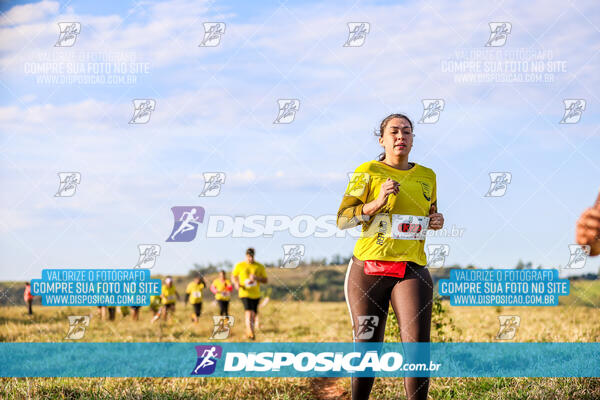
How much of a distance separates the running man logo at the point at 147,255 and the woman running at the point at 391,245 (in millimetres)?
3143

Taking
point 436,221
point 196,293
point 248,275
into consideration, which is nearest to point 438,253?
point 436,221

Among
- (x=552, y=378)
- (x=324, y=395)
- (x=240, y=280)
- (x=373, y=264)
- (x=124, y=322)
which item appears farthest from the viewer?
(x=124, y=322)

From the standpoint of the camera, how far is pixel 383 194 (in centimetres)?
443

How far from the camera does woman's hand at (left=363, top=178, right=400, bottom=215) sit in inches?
174

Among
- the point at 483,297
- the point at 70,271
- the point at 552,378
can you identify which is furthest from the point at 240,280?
the point at 552,378

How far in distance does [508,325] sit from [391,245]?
3057 millimetres

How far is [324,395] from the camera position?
6.29 m

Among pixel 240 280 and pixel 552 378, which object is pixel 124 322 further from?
pixel 552 378

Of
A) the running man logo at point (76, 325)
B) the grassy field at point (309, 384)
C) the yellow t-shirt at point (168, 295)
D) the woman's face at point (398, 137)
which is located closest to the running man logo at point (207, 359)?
the grassy field at point (309, 384)

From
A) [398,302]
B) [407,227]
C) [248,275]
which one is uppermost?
[248,275]

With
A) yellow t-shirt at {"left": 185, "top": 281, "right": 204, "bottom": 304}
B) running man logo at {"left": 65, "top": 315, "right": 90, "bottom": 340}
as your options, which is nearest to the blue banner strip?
running man logo at {"left": 65, "top": 315, "right": 90, "bottom": 340}

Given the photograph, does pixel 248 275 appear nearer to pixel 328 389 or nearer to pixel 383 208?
pixel 328 389

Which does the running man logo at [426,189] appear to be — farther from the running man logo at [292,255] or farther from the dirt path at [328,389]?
the dirt path at [328,389]

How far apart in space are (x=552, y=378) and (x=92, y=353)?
5.90m
